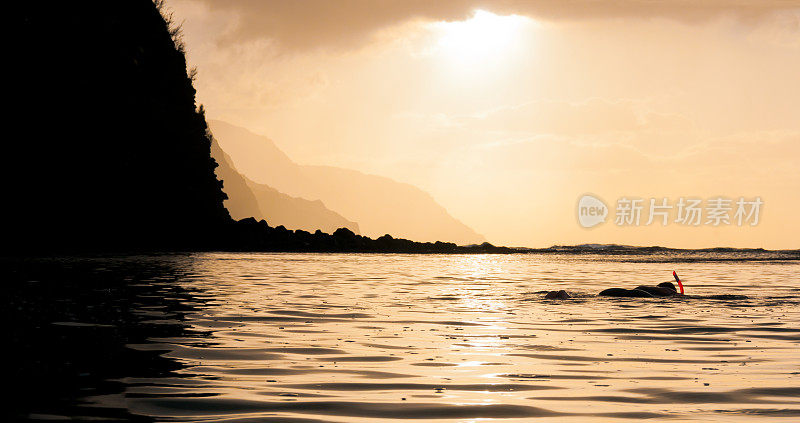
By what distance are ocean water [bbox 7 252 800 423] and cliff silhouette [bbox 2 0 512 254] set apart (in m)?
47.0

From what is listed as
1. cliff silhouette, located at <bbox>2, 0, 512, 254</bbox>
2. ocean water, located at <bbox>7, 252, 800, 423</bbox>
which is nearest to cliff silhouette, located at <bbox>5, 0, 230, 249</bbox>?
cliff silhouette, located at <bbox>2, 0, 512, 254</bbox>

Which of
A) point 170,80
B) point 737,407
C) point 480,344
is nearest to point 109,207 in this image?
point 170,80

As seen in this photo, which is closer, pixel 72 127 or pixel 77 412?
pixel 77 412

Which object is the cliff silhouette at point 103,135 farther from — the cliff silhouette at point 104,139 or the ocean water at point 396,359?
the ocean water at point 396,359

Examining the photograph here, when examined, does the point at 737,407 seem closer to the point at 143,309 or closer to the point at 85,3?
the point at 143,309

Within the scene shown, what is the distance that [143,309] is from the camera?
19.4 meters

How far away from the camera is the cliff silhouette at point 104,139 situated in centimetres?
6519

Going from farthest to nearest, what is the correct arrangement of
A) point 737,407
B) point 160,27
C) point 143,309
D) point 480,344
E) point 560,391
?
point 160,27 < point 143,309 < point 480,344 < point 560,391 < point 737,407

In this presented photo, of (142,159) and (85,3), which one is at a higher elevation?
(85,3)

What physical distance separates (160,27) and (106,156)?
63.2 feet

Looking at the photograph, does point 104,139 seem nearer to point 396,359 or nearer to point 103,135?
point 103,135

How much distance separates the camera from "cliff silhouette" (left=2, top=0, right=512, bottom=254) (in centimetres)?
6519

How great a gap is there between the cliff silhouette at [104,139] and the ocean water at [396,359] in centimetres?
4698

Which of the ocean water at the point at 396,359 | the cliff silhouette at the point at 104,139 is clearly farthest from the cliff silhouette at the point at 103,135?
the ocean water at the point at 396,359
